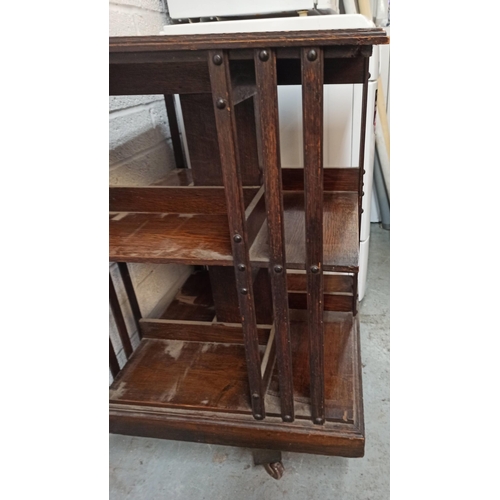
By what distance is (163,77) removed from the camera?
65cm

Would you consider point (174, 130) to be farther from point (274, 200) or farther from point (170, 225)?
point (274, 200)

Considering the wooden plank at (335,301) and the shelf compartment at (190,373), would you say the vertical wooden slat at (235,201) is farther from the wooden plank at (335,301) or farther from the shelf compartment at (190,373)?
the wooden plank at (335,301)

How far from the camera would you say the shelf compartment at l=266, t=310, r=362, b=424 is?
2.77 feet

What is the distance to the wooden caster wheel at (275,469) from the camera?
0.95m

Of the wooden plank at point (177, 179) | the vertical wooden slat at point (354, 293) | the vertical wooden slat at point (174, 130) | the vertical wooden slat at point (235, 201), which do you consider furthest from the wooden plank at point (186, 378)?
the vertical wooden slat at point (174, 130)

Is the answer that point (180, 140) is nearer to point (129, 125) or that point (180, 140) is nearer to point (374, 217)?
point (129, 125)

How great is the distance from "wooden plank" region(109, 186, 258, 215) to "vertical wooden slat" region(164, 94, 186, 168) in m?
0.44

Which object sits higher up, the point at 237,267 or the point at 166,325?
the point at 237,267

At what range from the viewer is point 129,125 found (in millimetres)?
1091

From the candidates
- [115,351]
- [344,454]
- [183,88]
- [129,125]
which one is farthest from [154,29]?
[344,454]

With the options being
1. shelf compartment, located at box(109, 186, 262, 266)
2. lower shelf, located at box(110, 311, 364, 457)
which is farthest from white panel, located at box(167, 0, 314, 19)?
lower shelf, located at box(110, 311, 364, 457)

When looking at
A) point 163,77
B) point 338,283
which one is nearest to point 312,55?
point 163,77

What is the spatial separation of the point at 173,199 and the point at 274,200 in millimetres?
337

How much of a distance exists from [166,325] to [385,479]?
69 cm
